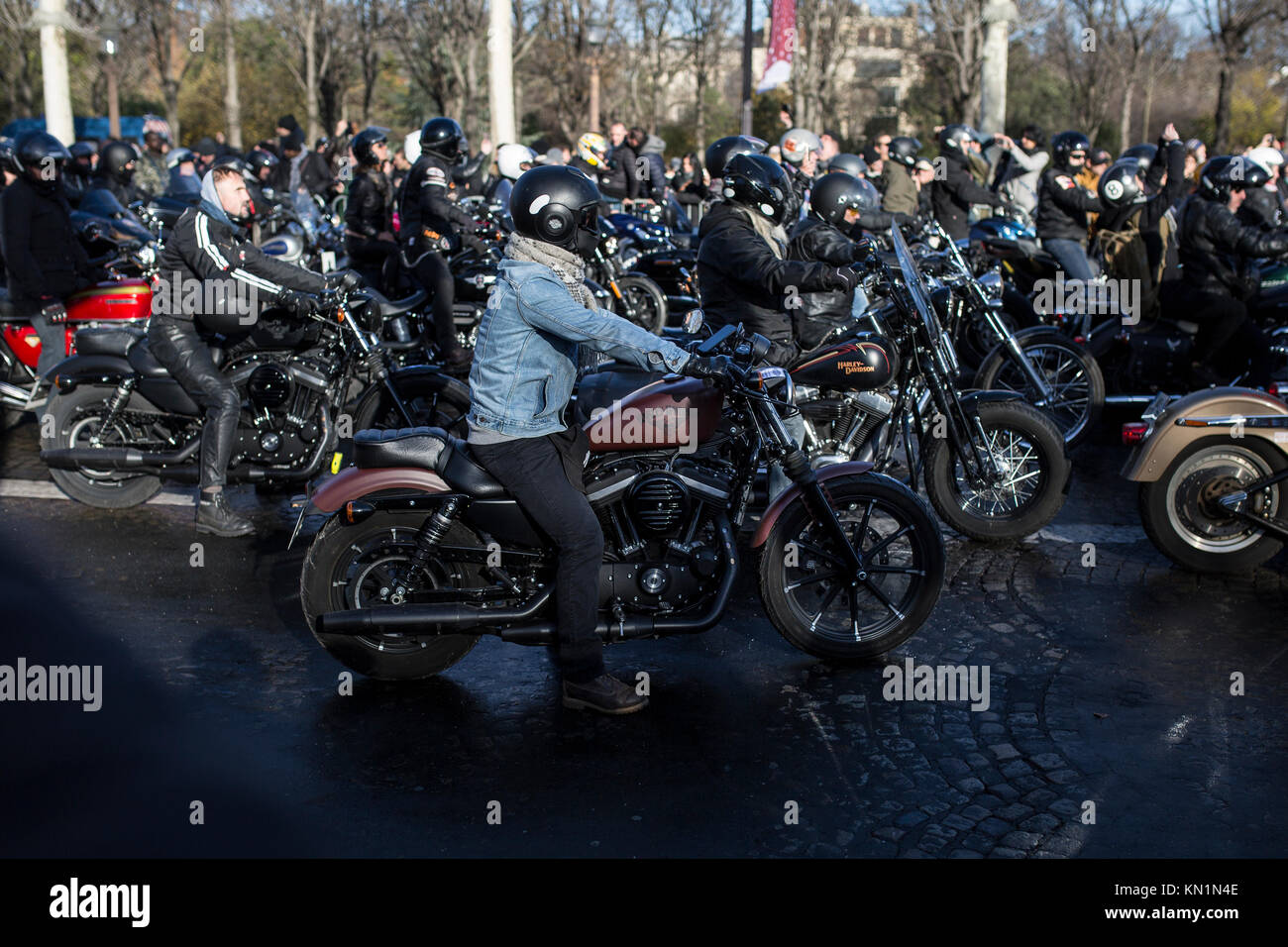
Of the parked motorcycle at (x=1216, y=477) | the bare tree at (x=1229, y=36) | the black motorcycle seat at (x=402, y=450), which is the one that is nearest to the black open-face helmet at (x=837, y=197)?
the parked motorcycle at (x=1216, y=477)

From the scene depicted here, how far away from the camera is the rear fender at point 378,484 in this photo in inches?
189

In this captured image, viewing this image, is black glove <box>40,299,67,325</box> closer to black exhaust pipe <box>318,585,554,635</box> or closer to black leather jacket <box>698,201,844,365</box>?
black leather jacket <box>698,201,844,365</box>

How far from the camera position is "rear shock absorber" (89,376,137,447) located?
287 inches

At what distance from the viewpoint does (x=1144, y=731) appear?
4574 mm

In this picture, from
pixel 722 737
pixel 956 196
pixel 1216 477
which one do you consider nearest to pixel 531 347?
pixel 722 737

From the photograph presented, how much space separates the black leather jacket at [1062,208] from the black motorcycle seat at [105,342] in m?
7.63

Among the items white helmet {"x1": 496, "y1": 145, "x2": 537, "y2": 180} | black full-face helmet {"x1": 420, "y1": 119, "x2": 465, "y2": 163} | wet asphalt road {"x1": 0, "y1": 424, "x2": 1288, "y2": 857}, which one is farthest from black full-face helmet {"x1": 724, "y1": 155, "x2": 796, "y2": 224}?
white helmet {"x1": 496, "y1": 145, "x2": 537, "y2": 180}

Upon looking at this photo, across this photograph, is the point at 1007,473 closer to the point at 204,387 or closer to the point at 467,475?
the point at 467,475

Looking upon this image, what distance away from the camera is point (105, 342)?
7375mm

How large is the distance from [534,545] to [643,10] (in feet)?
117

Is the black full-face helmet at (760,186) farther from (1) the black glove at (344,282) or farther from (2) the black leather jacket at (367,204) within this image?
(2) the black leather jacket at (367,204)

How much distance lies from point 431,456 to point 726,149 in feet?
15.6

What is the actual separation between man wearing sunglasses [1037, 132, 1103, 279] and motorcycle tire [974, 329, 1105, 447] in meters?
2.53
